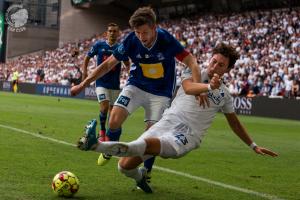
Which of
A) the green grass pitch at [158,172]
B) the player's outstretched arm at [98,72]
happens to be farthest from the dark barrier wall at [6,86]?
the player's outstretched arm at [98,72]

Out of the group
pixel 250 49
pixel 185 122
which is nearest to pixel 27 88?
pixel 250 49

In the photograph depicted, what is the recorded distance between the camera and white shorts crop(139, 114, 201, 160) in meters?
5.74

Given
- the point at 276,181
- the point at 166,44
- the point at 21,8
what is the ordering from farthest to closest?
the point at 21,8, the point at 276,181, the point at 166,44

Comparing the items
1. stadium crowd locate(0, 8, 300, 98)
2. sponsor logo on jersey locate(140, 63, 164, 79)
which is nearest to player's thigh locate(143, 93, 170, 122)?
sponsor logo on jersey locate(140, 63, 164, 79)

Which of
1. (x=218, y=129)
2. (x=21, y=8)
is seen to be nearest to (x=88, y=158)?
(x=218, y=129)

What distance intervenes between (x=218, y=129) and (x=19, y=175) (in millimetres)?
10995

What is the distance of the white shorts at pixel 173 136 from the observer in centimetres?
574

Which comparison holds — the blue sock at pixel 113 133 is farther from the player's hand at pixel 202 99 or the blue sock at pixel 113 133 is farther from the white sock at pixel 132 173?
the player's hand at pixel 202 99

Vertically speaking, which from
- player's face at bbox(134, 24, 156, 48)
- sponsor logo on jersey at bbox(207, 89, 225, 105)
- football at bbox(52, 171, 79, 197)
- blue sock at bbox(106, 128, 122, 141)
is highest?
player's face at bbox(134, 24, 156, 48)

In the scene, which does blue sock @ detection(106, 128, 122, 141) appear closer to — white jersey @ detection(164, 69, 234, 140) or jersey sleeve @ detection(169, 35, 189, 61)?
jersey sleeve @ detection(169, 35, 189, 61)

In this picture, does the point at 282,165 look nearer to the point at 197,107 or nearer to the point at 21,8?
the point at 197,107

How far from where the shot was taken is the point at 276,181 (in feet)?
27.1

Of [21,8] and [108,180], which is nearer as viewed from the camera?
[108,180]

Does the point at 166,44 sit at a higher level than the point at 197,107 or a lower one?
higher
